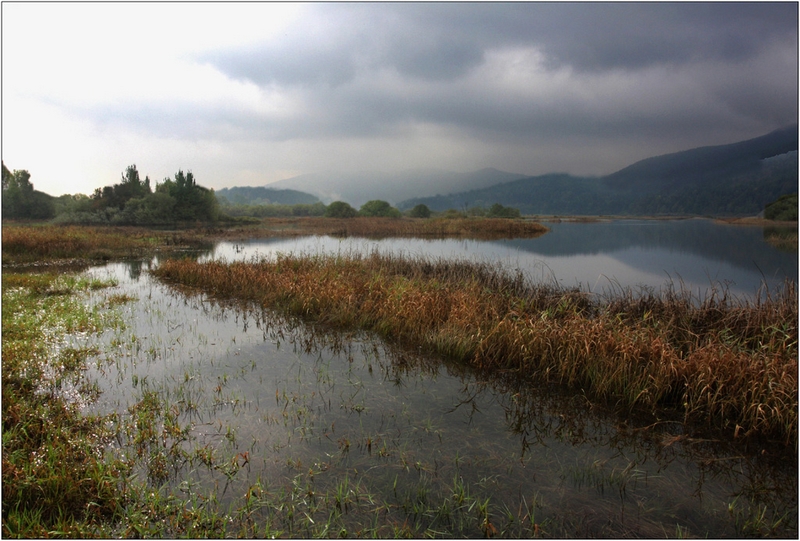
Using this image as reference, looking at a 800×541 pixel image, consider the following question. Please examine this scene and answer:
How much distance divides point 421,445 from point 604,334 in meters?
4.57

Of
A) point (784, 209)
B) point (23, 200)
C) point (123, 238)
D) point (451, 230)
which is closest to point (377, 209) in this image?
point (451, 230)

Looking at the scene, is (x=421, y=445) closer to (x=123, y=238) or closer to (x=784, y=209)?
(x=123, y=238)

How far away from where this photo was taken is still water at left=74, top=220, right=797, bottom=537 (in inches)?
A: 179

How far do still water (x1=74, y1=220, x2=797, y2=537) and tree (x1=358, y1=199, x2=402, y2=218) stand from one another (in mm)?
90325

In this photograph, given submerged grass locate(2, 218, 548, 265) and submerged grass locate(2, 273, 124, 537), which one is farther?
submerged grass locate(2, 218, 548, 265)

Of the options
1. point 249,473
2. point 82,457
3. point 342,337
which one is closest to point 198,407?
point 82,457

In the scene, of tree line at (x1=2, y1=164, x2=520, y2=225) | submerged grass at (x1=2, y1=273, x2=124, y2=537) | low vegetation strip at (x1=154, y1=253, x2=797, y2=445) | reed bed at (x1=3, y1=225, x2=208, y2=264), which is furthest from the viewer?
tree line at (x1=2, y1=164, x2=520, y2=225)

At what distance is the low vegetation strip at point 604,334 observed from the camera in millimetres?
6398

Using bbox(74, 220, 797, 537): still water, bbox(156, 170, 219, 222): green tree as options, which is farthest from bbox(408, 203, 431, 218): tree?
bbox(74, 220, 797, 537): still water

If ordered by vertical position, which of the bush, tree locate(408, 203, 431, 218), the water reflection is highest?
tree locate(408, 203, 431, 218)

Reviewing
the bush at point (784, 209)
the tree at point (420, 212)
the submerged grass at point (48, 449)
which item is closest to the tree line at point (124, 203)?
the tree at point (420, 212)

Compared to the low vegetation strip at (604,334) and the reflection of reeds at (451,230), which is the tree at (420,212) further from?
the low vegetation strip at (604,334)

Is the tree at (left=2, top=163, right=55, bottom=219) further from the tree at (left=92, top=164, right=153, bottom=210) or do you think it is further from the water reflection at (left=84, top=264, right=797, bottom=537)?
the water reflection at (left=84, top=264, right=797, bottom=537)

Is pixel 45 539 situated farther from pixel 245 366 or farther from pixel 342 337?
pixel 342 337
